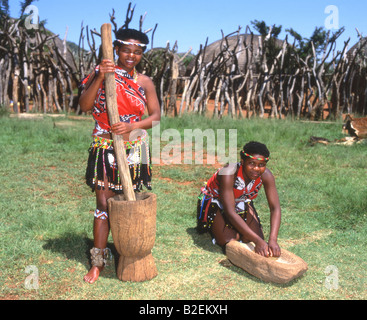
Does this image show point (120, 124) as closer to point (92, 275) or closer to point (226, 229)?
point (92, 275)

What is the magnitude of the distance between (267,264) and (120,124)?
4.17 feet

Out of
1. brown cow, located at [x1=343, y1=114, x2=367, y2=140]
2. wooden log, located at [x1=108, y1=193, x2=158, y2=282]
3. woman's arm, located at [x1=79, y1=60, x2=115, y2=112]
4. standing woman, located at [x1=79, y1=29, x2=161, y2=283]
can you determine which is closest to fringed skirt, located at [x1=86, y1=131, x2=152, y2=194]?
standing woman, located at [x1=79, y1=29, x2=161, y2=283]

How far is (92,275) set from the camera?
2.69 m

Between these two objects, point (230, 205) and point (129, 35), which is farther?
point (230, 205)

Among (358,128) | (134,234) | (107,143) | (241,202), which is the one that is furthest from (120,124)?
(358,128)

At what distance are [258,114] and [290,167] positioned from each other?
4830 mm

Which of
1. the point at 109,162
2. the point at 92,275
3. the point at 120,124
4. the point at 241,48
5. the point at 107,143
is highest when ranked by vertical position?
the point at 241,48

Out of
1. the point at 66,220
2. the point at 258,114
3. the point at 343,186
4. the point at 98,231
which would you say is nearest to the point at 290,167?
the point at 343,186

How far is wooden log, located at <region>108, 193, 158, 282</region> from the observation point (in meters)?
2.55

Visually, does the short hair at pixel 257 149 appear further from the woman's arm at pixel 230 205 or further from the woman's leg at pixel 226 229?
the woman's leg at pixel 226 229

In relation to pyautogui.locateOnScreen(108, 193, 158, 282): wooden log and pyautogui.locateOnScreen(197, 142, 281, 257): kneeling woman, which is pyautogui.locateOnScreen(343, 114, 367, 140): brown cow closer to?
pyautogui.locateOnScreen(197, 142, 281, 257): kneeling woman

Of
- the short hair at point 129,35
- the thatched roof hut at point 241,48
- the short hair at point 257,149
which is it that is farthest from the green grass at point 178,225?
the thatched roof hut at point 241,48

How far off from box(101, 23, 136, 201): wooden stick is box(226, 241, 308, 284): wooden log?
2.75ft
